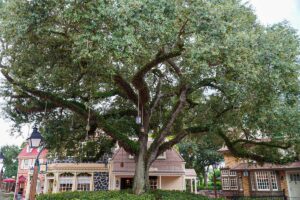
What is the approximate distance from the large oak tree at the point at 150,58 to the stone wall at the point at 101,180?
1128 cm

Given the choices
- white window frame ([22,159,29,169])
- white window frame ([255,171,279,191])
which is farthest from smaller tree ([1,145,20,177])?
white window frame ([255,171,279,191])

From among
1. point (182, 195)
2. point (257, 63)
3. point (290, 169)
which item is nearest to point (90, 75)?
point (257, 63)

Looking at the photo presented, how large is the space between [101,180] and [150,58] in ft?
54.0

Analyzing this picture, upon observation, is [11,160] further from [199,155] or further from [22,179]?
[199,155]

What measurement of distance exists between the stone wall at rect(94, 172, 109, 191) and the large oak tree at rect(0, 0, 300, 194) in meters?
11.3

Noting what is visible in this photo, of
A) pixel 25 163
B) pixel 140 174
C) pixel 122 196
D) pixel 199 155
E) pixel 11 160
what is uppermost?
Answer: pixel 11 160

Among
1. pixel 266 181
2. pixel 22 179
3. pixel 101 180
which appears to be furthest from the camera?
pixel 22 179

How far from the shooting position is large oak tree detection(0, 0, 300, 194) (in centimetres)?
731

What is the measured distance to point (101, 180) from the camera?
2244 centimetres

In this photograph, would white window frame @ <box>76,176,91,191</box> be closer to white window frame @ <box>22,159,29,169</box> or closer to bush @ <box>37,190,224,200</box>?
bush @ <box>37,190,224,200</box>

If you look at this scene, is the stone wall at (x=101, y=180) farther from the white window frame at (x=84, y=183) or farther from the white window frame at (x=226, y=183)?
the white window frame at (x=226, y=183)

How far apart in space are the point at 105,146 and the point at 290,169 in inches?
549

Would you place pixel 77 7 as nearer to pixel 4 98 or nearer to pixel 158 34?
pixel 158 34

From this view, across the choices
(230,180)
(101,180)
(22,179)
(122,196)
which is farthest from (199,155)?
(122,196)
